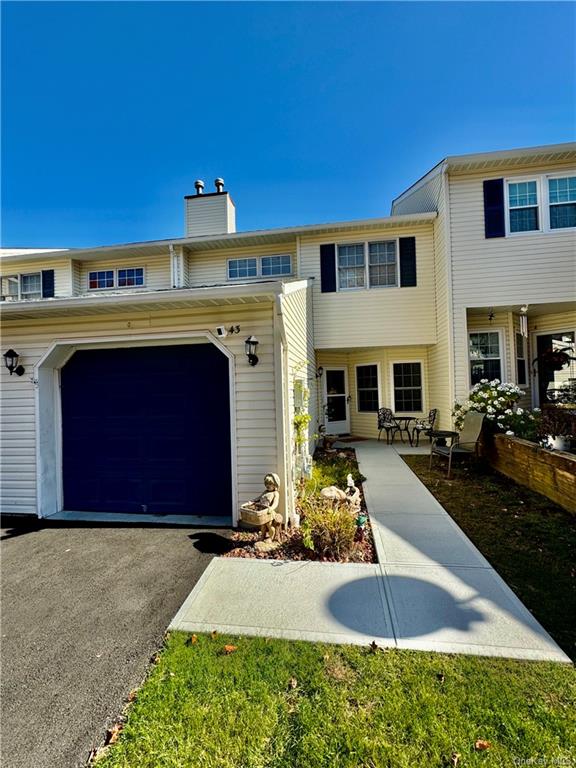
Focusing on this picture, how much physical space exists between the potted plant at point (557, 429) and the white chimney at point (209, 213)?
10.1 metres

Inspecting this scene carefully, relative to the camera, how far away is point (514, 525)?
14.4ft

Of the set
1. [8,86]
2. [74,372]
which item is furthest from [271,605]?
[8,86]

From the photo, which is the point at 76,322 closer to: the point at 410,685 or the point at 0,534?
the point at 0,534

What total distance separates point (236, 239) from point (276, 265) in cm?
134

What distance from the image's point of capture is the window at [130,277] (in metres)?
10.7

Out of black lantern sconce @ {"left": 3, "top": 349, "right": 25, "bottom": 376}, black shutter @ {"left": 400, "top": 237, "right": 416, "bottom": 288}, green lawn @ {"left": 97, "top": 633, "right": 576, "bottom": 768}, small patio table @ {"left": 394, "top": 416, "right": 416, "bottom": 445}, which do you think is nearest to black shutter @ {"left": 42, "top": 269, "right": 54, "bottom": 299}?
black lantern sconce @ {"left": 3, "top": 349, "right": 25, "bottom": 376}

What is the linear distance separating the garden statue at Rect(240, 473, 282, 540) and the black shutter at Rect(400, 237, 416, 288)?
7152 millimetres

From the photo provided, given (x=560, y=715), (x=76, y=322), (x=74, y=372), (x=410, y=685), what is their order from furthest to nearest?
(x=74, y=372) → (x=76, y=322) → (x=410, y=685) → (x=560, y=715)

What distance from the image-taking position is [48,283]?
1069cm

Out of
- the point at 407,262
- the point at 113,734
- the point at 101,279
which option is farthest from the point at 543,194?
the point at 101,279

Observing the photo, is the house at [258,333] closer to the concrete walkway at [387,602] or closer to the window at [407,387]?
the window at [407,387]

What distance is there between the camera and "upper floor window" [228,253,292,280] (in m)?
9.95

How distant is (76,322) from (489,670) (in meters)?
6.01

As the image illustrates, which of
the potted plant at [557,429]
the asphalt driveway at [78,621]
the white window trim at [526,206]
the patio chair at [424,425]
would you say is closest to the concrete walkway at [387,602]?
the asphalt driveway at [78,621]
